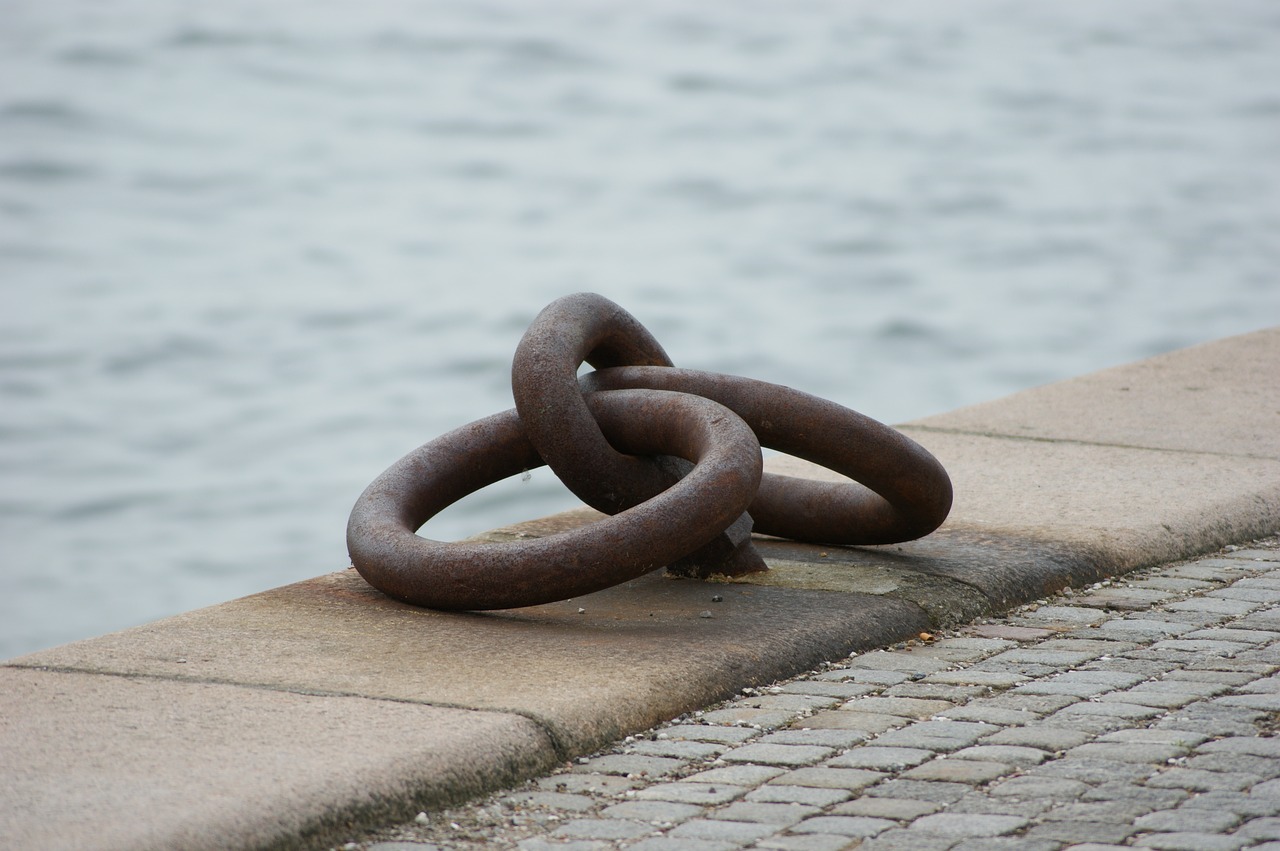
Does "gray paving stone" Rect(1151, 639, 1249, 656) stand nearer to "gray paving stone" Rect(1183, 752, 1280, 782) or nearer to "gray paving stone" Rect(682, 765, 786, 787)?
"gray paving stone" Rect(1183, 752, 1280, 782)

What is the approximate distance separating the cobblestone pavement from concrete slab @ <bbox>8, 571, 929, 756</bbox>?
0.22ft

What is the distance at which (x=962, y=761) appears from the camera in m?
2.93

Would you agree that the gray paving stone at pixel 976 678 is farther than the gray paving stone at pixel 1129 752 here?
Yes

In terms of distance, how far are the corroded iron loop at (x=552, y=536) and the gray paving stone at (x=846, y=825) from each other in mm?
887

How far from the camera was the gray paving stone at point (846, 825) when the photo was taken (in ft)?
8.66

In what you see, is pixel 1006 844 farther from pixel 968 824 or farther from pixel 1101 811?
pixel 1101 811

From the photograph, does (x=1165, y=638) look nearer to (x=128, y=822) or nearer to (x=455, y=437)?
(x=455, y=437)

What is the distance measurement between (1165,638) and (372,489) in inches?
69.6

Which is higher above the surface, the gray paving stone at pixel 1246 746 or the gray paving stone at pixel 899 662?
the gray paving stone at pixel 1246 746

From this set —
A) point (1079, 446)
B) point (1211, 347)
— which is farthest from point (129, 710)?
point (1211, 347)

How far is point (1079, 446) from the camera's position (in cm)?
548

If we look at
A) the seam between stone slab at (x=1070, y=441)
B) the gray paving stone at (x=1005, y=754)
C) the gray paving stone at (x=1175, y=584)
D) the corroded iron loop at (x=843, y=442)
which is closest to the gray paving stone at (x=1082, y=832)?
the gray paving stone at (x=1005, y=754)

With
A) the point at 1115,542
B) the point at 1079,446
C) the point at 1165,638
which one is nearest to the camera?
the point at 1165,638

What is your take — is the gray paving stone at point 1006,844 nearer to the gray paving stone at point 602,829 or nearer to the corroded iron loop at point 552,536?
the gray paving stone at point 602,829
